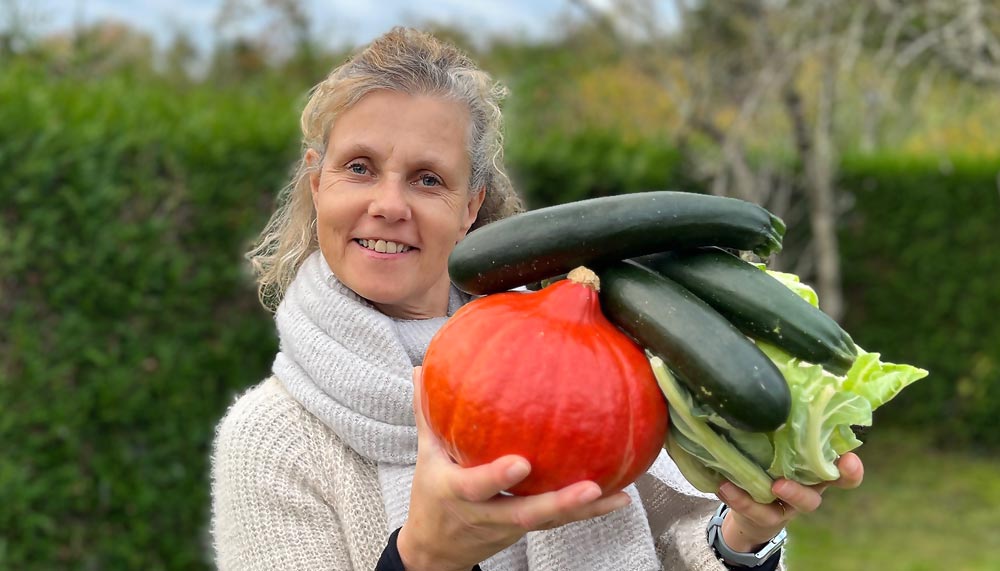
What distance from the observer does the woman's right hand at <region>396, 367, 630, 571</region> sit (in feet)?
4.61

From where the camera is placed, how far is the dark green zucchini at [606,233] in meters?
1.53

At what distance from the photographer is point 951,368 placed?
9.27 m

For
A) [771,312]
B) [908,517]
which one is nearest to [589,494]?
[771,312]

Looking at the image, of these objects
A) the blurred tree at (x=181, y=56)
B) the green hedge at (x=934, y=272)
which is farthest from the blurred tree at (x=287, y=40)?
the green hedge at (x=934, y=272)

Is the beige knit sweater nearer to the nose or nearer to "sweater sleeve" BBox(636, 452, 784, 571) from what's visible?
"sweater sleeve" BBox(636, 452, 784, 571)

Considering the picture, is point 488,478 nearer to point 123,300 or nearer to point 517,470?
point 517,470

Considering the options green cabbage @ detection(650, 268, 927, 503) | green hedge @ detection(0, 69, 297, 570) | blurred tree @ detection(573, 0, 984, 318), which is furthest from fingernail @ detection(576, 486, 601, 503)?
blurred tree @ detection(573, 0, 984, 318)

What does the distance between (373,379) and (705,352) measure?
A: 0.85 meters

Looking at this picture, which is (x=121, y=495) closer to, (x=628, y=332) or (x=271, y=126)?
(x=271, y=126)

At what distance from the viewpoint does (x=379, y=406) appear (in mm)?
1987

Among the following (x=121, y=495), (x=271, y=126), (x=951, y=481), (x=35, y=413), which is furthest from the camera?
(x=951, y=481)

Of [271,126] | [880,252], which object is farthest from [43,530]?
[880,252]

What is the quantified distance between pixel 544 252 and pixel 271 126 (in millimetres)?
4052

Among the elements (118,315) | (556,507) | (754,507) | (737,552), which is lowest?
(118,315)
